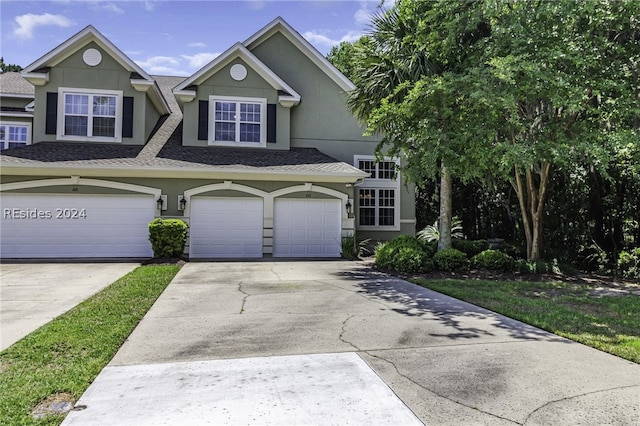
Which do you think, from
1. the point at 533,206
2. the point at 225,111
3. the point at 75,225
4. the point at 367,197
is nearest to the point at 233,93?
the point at 225,111

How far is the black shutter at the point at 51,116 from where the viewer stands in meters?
14.5

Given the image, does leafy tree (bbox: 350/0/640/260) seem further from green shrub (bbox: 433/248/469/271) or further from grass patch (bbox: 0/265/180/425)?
grass patch (bbox: 0/265/180/425)

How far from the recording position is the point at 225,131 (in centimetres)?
1552

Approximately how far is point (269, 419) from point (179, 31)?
12.1 meters

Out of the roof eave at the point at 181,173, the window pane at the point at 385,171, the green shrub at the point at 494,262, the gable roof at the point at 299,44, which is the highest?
the gable roof at the point at 299,44

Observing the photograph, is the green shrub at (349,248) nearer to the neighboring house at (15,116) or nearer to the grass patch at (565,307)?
the grass patch at (565,307)

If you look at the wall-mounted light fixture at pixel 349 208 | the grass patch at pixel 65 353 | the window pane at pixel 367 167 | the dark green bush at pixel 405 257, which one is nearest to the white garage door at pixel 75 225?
the wall-mounted light fixture at pixel 349 208

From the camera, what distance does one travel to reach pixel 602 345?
5.11 metres

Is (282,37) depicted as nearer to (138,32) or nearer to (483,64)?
(138,32)

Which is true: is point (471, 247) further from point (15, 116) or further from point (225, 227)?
point (15, 116)

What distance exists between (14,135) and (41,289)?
11613 millimetres

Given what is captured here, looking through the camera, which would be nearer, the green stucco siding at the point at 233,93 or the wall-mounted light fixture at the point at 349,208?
the wall-mounted light fixture at the point at 349,208

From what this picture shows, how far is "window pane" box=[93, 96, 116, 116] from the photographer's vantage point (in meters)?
14.9

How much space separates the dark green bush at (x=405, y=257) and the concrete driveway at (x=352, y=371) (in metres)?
4.10
